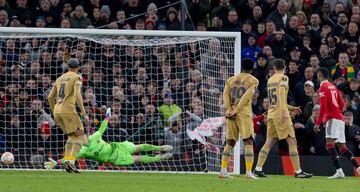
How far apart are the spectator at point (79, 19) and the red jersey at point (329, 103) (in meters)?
7.94

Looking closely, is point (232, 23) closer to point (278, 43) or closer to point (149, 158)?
point (278, 43)

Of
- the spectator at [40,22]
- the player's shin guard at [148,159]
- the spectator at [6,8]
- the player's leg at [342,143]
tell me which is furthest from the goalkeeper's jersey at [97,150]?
the spectator at [6,8]

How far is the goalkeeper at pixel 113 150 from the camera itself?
23.4 metres

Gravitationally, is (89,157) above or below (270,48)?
below

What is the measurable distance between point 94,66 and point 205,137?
119 inches

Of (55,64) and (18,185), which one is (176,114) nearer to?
(55,64)

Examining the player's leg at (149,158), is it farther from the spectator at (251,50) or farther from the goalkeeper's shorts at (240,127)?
the spectator at (251,50)

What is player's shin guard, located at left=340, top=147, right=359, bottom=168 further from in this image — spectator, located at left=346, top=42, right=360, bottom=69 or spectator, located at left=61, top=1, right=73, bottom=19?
spectator, located at left=61, top=1, right=73, bottom=19

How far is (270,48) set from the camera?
27641 millimetres

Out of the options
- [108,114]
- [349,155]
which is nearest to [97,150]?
[108,114]

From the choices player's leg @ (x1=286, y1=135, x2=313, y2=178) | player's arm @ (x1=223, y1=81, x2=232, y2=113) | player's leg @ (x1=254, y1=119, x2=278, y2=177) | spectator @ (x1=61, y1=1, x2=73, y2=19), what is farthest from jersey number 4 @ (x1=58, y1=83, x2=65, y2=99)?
spectator @ (x1=61, y1=1, x2=73, y2=19)

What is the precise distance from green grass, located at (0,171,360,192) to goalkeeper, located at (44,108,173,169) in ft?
9.78

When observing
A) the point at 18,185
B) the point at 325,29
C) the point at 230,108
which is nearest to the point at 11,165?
the point at 230,108

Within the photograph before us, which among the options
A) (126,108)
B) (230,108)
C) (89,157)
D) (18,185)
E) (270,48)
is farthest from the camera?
(270,48)
